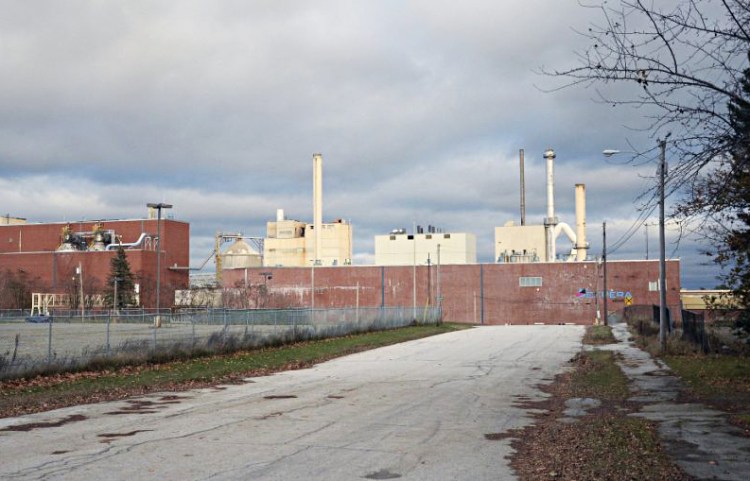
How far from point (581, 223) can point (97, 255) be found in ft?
201

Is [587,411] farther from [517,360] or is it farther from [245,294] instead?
[245,294]

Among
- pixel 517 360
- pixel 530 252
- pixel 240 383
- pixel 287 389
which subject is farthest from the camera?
pixel 530 252

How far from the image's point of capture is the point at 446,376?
2205 centimetres

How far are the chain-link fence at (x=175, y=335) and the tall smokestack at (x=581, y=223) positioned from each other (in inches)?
1485

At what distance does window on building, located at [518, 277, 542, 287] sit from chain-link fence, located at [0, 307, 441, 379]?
28.9 meters

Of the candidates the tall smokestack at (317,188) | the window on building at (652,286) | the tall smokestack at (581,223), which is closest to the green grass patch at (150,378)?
the window on building at (652,286)

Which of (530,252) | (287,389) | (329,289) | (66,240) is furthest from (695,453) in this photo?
(66,240)

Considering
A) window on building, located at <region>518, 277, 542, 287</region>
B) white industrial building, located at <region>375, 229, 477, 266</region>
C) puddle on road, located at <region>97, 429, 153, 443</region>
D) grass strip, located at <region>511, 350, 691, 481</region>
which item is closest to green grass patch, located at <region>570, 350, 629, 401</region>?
grass strip, located at <region>511, 350, 691, 481</region>

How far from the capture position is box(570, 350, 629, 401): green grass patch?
57.9 ft

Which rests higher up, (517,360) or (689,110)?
(689,110)

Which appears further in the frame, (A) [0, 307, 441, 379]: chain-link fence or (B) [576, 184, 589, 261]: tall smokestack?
(B) [576, 184, 589, 261]: tall smokestack

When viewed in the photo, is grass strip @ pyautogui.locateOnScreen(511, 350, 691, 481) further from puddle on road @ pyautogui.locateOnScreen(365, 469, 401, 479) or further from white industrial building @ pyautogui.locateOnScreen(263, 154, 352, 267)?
white industrial building @ pyautogui.locateOnScreen(263, 154, 352, 267)

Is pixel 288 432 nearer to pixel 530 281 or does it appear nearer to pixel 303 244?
pixel 530 281

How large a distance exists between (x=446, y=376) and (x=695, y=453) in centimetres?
1199
